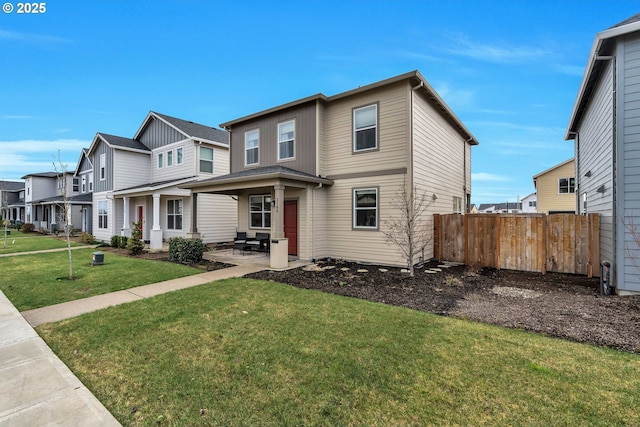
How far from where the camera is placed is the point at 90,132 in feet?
65.9

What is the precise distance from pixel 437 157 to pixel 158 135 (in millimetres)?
16631

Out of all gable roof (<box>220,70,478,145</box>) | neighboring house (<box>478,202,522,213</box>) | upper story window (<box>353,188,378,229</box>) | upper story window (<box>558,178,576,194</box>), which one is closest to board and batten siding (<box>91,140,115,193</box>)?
gable roof (<box>220,70,478,145</box>)

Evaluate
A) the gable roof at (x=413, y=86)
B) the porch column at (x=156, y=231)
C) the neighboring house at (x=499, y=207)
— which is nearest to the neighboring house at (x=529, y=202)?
the neighboring house at (x=499, y=207)

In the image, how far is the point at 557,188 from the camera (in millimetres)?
23891

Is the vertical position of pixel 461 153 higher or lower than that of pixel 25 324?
higher

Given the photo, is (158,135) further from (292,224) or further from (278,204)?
(278,204)

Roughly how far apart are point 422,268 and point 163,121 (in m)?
17.0

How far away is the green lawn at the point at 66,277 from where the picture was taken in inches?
249

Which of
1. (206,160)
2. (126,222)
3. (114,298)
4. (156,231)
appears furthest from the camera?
(126,222)

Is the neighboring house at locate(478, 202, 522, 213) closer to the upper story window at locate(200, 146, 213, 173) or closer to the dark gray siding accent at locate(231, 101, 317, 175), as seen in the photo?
the upper story window at locate(200, 146, 213, 173)

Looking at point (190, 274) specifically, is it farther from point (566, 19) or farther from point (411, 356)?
point (566, 19)

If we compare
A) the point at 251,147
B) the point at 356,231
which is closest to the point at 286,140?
the point at 251,147

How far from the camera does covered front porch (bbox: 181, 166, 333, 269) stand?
9406mm

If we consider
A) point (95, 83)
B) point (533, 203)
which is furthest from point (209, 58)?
point (533, 203)
